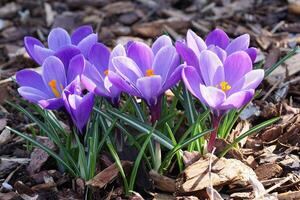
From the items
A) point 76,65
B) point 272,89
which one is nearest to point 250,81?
point 76,65

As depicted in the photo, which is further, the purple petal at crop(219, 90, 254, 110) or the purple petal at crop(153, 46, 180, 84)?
the purple petal at crop(153, 46, 180, 84)

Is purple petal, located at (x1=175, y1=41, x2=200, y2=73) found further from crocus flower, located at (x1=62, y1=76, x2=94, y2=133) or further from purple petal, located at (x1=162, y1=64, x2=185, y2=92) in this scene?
crocus flower, located at (x1=62, y1=76, x2=94, y2=133)

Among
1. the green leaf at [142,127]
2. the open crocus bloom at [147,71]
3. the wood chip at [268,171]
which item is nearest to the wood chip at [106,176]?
the green leaf at [142,127]

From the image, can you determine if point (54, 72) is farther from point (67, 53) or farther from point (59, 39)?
point (59, 39)

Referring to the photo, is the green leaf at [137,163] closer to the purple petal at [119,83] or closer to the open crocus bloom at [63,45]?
the purple petal at [119,83]

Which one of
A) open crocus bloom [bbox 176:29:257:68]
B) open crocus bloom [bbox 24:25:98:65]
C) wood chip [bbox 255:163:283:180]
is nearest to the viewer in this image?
open crocus bloom [bbox 176:29:257:68]

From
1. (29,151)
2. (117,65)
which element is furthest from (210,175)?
(29,151)

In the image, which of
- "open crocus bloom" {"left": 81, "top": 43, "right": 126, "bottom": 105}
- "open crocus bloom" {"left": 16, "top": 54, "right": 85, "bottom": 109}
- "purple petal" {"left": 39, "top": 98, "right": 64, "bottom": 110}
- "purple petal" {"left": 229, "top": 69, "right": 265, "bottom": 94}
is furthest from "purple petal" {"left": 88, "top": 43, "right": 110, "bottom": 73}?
"purple petal" {"left": 229, "top": 69, "right": 265, "bottom": 94}
